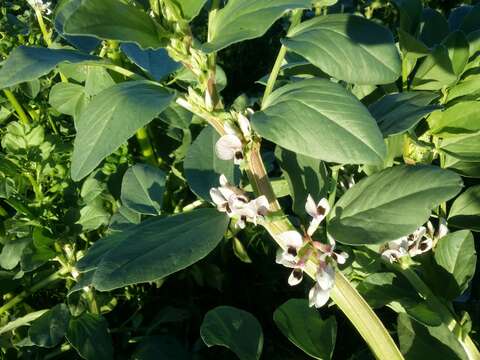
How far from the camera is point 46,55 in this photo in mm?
799

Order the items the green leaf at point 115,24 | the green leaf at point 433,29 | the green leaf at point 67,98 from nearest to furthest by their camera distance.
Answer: the green leaf at point 115,24 → the green leaf at point 433,29 → the green leaf at point 67,98

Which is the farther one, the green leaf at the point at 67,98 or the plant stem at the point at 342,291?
the green leaf at the point at 67,98

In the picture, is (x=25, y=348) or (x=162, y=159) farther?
(x=162, y=159)

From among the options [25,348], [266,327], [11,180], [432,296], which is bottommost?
[266,327]

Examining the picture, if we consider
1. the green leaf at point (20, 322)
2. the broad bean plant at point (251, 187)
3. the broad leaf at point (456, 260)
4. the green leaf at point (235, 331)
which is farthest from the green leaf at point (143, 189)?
the broad leaf at point (456, 260)

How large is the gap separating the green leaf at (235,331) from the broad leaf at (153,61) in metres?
0.46

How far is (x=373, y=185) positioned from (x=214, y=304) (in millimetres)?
894

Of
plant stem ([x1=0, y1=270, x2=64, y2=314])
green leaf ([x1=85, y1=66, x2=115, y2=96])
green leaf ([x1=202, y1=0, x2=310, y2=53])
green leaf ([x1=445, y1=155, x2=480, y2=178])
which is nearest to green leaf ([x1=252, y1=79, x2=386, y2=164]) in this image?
green leaf ([x1=202, y1=0, x2=310, y2=53])

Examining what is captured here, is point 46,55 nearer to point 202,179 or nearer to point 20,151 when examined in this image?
point 202,179

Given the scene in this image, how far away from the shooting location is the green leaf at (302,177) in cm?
97

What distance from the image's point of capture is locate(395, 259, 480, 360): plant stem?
3.33 ft

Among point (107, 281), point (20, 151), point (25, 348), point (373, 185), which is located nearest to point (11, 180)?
point (20, 151)

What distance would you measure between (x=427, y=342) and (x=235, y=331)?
1.14 ft

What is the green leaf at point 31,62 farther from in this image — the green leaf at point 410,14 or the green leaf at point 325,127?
the green leaf at point 410,14
